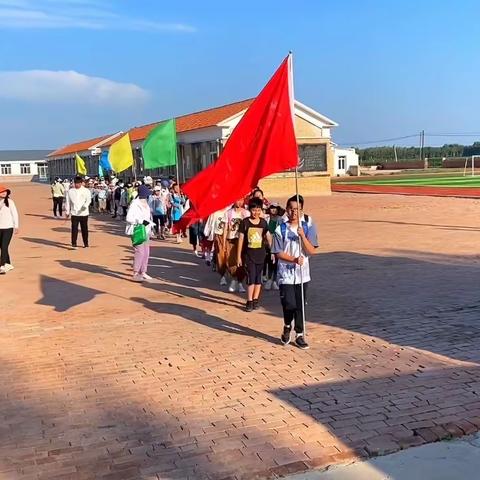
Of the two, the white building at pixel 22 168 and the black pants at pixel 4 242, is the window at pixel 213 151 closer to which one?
the black pants at pixel 4 242

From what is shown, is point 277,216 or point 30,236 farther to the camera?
point 30,236

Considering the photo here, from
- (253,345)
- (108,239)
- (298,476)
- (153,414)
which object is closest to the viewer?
(298,476)

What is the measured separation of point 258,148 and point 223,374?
2.34m

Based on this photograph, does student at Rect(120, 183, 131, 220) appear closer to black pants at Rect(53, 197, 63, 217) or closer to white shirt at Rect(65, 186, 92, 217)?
black pants at Rect(53, 197, 63, 217)

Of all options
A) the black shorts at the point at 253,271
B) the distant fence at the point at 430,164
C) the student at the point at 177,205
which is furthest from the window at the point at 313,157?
the distant fence at the point at 430,164

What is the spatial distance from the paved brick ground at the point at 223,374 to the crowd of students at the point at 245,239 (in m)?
0.39

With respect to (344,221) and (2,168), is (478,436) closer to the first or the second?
(344,221)

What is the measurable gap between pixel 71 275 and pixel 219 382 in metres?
7.22

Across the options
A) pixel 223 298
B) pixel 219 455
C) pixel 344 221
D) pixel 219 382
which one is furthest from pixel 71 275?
pixel 344 221

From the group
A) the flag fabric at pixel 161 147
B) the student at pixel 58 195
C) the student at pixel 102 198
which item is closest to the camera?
the flag fabric at pixel 161 147

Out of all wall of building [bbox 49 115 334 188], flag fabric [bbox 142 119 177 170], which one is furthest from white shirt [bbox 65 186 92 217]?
wall of building [bbox 49 115 334 188]

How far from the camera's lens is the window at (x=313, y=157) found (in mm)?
36219

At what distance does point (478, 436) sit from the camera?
4.39 meters

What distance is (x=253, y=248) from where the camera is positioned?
331 inches
